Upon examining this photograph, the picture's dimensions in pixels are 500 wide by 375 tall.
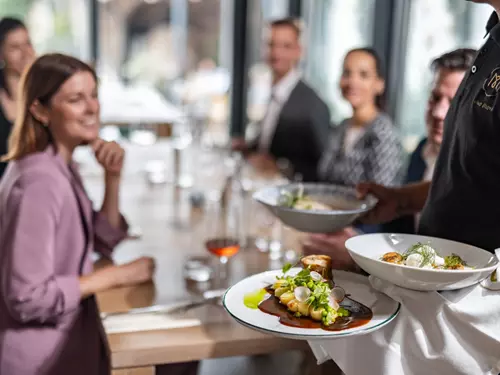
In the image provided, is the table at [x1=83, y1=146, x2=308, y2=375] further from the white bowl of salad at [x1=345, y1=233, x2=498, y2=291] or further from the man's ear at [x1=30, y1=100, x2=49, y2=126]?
the man's ear at [x1=30, y1=100, x2=49, y2=126]

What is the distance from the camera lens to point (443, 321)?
3.57ft

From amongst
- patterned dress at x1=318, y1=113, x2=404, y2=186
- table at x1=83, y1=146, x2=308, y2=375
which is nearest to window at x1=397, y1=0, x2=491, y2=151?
patterned dress at x1=318, y1=113, x2=404, y2=186

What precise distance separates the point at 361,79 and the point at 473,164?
5.34ft

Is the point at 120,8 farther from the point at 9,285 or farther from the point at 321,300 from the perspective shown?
the point at 321,300

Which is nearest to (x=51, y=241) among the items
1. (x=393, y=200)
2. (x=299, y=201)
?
(x=299, y=201)

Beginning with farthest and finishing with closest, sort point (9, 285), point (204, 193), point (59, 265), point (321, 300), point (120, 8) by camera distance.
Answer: point (120, 8) < point (204, 193) < point (59, 265) < point (9, 285) < point (321, 300)

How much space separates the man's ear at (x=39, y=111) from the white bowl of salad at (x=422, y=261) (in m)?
0.91

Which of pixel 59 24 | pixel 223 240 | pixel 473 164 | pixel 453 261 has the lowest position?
pixel 223 240

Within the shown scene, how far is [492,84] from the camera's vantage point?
112cm

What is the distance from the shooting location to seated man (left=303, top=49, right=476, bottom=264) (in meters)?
1.91

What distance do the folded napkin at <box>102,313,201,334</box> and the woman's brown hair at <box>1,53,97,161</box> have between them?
526mm

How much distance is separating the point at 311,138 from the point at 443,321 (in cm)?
242

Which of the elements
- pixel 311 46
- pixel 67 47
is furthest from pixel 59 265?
pixel 67 47

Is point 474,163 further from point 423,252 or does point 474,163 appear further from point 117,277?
point 117,277
